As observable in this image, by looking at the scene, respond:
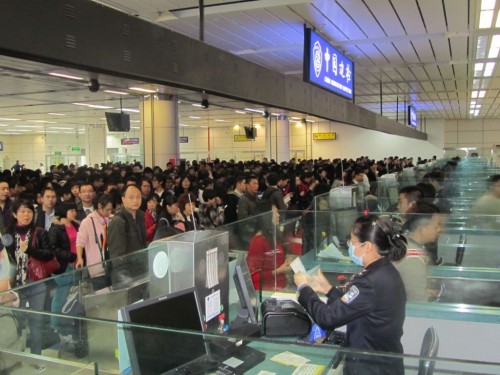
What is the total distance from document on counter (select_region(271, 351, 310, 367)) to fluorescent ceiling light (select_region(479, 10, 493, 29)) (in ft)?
23.4

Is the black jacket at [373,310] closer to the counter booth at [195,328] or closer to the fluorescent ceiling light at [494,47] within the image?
the counter booth at [195,328]

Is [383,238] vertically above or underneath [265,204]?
above

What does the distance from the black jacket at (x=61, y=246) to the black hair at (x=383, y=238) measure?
3.49 m

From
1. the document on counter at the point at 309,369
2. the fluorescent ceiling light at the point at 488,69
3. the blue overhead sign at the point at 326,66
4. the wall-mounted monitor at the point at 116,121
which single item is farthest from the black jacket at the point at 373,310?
the wall-mounted monitor at the point at 116,121

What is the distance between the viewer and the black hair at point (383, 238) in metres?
2.49

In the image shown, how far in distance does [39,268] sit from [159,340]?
3.40 m

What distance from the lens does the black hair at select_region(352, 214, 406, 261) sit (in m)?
2.49

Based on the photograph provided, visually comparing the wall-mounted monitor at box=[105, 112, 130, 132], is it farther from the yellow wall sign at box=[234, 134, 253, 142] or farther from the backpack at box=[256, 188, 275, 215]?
the yellow wall sign at box=[234, 134, 253, 142]

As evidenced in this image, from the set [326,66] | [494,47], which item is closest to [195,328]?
[326,66]

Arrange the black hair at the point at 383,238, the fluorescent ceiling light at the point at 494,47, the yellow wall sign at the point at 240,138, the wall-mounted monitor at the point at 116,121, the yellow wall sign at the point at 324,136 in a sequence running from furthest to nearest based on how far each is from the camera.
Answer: the yellow wall sign at the point at 240,138, the yellow wall sign at the point at 324,136, the wall-mounted monitor at the point at 116,121, the fluorescent ceiling light at the point at 494,47, the black hair at the point at 383,238

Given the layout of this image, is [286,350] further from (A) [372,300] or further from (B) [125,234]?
(B) [125,234]

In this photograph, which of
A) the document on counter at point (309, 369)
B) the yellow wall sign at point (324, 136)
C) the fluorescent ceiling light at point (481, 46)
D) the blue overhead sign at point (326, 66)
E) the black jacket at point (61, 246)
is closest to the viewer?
the document on counter at point (309, 369)

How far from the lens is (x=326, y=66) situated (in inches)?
269

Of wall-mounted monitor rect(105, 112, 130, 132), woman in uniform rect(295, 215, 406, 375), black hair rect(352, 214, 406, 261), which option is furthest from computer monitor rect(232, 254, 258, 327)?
Answer: wall-mounted monitor rect(105, 112, 130, 132)
